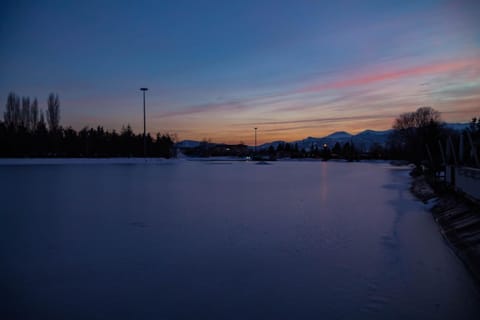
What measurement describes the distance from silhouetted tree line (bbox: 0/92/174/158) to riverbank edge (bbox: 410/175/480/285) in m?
52.3

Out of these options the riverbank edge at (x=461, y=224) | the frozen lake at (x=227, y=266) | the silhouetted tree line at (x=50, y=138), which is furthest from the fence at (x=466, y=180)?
the silhouetted tree line at (x=50, y=138)

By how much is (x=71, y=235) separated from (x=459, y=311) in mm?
6329

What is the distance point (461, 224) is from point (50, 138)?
55068mm

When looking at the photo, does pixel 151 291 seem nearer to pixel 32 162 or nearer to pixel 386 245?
pixel 386 245

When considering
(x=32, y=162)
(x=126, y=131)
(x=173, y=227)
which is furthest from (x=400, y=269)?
(x=126, y=131)

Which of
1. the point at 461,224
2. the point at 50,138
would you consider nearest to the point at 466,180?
the point at 461,224

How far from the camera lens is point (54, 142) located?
5122cm

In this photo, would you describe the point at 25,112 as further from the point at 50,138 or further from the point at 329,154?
the point at 329,154

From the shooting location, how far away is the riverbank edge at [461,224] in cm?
525

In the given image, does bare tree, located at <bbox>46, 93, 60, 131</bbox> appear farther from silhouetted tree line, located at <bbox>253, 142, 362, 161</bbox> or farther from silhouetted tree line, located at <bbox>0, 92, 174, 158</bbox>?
silhouetted tree line, located at <bbox>253, 142, 362, 161</bbox>

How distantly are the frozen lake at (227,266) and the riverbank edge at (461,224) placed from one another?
20 centimetres

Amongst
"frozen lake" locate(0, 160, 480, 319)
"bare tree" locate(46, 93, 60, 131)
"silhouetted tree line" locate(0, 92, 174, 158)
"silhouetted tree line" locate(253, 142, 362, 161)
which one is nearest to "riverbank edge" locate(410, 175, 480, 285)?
"frozen lake" locate(0, 160, 480, 319)

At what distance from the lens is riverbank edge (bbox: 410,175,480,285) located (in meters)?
5.25

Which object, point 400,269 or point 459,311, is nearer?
point 459,311
